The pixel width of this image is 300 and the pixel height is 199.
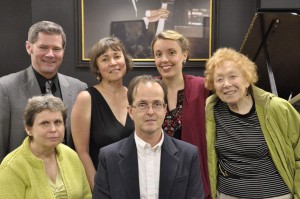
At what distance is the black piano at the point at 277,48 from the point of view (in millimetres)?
2816

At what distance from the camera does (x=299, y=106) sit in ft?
9.21

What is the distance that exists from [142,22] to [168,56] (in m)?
2.21

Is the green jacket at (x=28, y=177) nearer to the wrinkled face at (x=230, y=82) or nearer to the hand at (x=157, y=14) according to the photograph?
the wrinkled face at (x=230, y=82)

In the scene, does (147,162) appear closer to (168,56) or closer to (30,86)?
(168,56)

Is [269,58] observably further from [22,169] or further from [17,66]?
[17,66]

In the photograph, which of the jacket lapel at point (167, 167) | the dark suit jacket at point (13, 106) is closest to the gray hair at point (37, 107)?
the dark suit jacket at point (13, 106)

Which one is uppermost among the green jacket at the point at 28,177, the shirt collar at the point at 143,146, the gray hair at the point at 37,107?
the gray hair at the point at 37,107

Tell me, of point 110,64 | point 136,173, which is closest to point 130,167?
point 136,173

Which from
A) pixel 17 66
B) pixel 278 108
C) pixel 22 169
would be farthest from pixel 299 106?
pixel 17 66

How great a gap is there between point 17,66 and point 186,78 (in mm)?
2893

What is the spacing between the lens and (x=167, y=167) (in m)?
1.96

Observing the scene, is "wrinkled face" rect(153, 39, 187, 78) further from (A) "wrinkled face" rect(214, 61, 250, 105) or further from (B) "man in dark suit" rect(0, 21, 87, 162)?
(B) "man in dark suit" rect(0, 21, 87, 162)

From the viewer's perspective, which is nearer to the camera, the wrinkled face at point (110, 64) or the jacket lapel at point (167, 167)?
the jacket lapel at point (167, 167)

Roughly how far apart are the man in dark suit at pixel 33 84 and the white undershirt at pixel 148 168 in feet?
2.65
